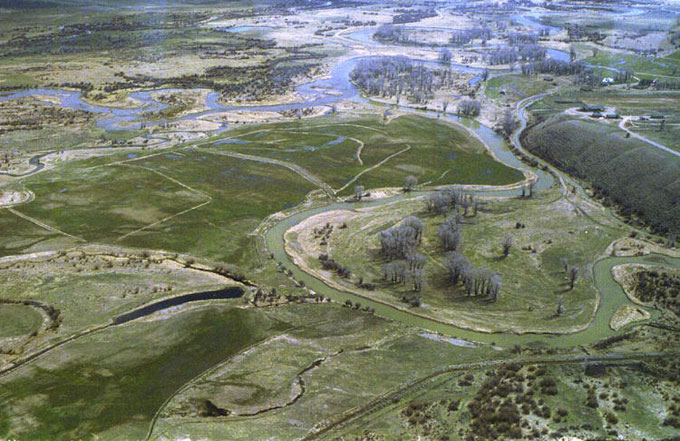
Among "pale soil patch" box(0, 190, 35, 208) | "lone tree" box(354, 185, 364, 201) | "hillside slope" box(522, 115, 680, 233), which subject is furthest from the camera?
"lone tree" box(354, 185, 364, 201)

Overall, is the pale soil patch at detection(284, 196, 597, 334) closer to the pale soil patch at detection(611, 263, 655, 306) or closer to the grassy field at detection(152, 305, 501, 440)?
the grassy field at detection(152, 305, 501, 440)

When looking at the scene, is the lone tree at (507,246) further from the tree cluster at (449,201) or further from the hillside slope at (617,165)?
the hillside slope at (617,165)

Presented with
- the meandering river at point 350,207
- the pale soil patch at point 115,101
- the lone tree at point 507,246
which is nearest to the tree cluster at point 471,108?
the meandering river at point 350,207

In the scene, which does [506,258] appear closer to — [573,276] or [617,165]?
[573,276]

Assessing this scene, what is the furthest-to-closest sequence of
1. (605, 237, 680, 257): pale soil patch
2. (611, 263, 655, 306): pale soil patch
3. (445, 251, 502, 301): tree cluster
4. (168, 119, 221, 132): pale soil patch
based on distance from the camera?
(168, 119, 221, 132): pale soil patch < (605, 237, 680, 257): pale soil patch < (611, 263, 655, 306): pale soil patch < (445, 251, 502, 301): tree cluster

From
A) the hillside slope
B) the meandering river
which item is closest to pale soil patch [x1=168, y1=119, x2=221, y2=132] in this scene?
the meandering river

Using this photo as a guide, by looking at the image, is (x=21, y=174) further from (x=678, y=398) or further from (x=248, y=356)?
(x=678, y=398)
